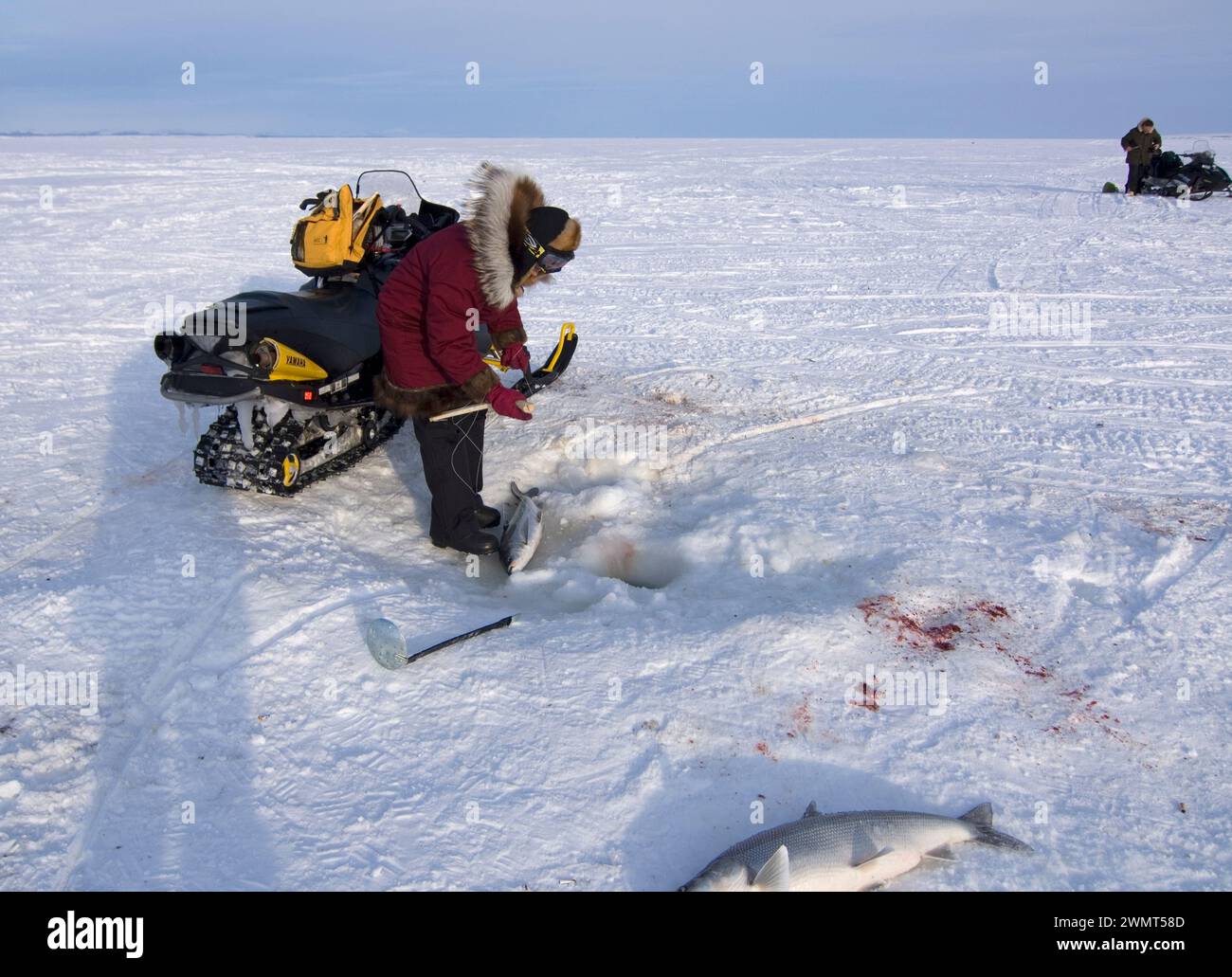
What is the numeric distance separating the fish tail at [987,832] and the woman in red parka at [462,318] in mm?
2443

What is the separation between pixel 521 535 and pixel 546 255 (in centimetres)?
133

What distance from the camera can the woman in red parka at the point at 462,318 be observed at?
389 cm

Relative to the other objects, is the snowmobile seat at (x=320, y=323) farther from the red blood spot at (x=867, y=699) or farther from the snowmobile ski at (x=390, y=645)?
the red blood spot at (x=867, y=699)

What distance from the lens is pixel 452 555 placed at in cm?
437

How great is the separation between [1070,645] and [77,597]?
4.03m

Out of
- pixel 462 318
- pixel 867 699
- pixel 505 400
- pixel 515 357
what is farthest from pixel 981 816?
pixel 515 357

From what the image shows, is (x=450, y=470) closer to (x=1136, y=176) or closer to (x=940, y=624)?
(x=940, y=624)

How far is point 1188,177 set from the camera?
14758mm

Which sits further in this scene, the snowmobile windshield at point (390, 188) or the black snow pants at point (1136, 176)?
the black snow pants at point (1136, 176)

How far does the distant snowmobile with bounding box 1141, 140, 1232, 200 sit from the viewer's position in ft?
48.0

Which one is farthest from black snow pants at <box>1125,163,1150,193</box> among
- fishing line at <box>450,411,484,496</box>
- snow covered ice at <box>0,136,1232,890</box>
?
fishing line at <box>450,411,484,496</box>

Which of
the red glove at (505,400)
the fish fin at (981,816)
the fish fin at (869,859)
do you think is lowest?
the fish fin at (981,816)

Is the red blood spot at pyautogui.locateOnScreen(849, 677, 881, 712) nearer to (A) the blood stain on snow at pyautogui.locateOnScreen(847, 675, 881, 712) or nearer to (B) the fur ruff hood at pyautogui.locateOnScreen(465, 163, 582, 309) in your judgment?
(A) the blood stain on snow at pyautogui.locateOnScreen(847, 675, 881, 712)

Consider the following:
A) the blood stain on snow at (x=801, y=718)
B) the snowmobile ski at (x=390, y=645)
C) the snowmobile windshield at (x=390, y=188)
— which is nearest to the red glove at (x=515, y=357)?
the snowmobile windshield at (x=390, y=188)
